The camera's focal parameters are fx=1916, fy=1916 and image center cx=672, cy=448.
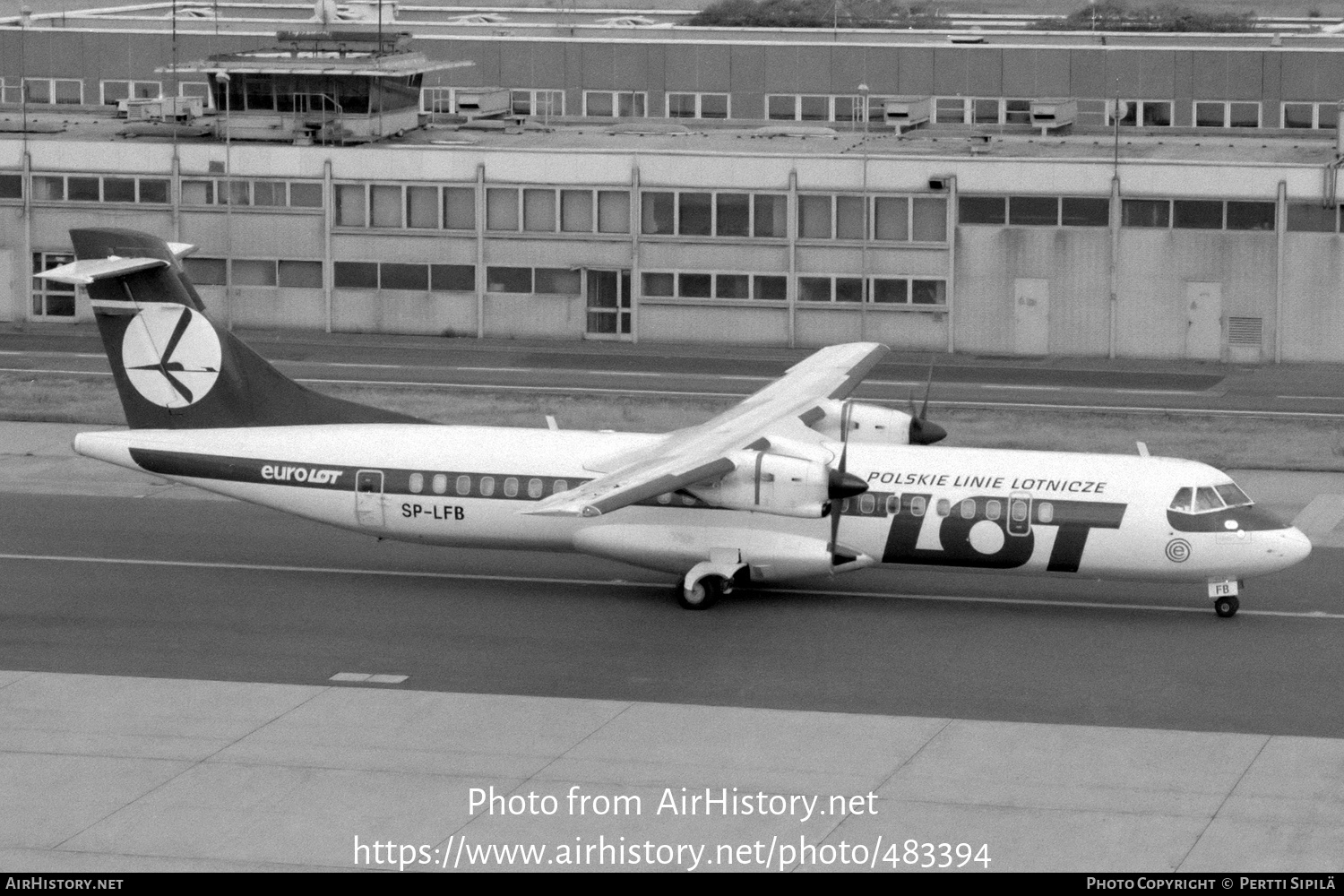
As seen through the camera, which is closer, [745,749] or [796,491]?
[745,749]

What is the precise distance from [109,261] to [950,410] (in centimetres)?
2536

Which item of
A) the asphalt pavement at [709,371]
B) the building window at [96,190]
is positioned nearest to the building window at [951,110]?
the asphalt pavement at [709,371]

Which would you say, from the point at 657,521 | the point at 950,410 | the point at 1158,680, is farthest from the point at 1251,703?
the point at 950,410

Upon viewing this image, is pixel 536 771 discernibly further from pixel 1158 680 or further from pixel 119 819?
pixel 1158 680

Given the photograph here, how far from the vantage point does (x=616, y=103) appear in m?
85.6

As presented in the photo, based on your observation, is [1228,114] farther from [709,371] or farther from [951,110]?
[709,371]

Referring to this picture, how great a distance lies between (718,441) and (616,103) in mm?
55869

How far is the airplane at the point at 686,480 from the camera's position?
31344mm

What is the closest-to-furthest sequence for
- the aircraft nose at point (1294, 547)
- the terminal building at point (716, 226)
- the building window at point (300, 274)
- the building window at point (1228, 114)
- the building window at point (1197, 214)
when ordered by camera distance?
the aircraft nose at point (1294, 547) < the building window at point (1197, 214) < the terminal building at point (716, 226) < the building window at point (300, 274) < the building window at point (1228, 114)

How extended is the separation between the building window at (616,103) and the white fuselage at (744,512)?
5262cm

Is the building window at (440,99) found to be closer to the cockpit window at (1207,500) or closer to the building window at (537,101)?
the building window at (537,101)

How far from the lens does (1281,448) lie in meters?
46.7

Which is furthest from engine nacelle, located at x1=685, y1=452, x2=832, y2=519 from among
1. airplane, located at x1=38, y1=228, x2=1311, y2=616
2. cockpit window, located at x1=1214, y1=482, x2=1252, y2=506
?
cockpit window, located at x1=1214, y1=482, x2=1252, y2=506
